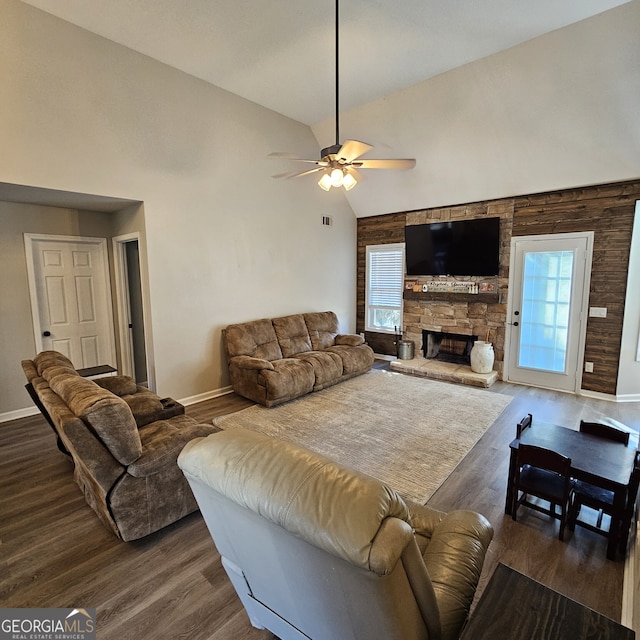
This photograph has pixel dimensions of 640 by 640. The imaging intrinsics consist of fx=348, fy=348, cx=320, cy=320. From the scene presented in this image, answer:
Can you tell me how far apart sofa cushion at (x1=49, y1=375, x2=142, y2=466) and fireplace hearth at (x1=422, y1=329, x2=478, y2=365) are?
523 cm

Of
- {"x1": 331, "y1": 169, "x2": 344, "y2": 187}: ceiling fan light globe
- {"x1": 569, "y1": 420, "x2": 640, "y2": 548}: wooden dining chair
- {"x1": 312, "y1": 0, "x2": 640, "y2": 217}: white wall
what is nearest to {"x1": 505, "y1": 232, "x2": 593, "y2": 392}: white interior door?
{"x1": 312, "y1": 0, "x2": 640, "y2": 217}: white wall

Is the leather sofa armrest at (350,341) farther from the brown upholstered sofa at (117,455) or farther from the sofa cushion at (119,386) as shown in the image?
the brown upholstered sofa at (117,455)

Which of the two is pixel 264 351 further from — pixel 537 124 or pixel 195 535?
pixel 537 124

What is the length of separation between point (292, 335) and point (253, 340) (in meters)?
0.72

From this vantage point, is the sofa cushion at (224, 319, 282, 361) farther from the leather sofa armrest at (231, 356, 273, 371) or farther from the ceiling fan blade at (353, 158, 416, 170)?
the ceiling fan blade at (353, 158, 416, 170)

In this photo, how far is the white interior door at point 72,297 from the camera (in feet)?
13.8

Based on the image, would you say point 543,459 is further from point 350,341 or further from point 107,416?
point 350,341

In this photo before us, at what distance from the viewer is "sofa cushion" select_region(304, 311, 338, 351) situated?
568 cm

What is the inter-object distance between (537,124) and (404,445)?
4.03 m

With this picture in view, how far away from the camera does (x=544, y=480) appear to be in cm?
231

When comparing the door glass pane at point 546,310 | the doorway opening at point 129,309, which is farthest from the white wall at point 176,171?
the door glass pane at point 546,310

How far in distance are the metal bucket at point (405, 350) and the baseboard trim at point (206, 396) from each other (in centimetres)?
311

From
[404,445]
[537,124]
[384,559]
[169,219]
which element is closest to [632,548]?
[404,445]

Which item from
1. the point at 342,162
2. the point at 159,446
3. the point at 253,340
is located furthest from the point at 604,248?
the point at 159,446
